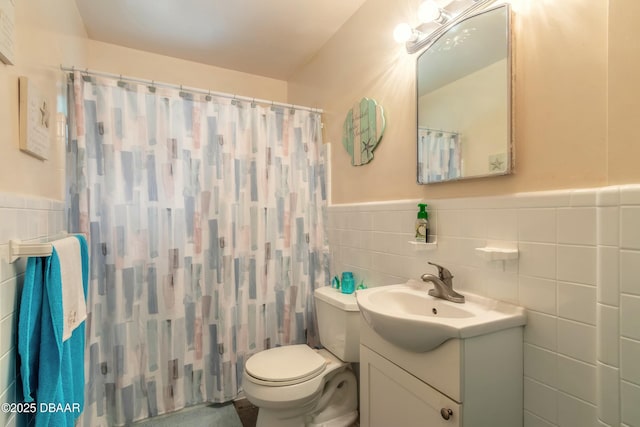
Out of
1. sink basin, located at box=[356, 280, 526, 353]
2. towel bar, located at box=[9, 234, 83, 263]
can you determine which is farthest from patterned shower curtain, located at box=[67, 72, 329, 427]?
sink basin, located at box=[356, 280, 526, 353]

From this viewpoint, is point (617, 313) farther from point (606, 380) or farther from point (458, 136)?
point (458, 136)

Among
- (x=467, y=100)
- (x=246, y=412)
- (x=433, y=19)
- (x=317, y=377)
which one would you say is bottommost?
(x=246, y=412)

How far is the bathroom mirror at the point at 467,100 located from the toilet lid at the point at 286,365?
3.42 ft

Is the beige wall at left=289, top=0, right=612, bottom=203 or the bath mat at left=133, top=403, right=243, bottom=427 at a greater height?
the beige wall at left=289, top=0, right=612, bottom=203

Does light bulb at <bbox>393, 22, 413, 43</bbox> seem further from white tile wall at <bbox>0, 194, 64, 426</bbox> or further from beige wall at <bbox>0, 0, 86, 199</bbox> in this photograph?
white tile wall at <bbox>0, 194, 64, 426</bbox>

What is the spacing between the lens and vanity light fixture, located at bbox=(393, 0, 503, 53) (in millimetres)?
1171

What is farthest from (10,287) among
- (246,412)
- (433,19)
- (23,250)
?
(433,19)

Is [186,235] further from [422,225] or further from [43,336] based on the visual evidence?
[422,225]

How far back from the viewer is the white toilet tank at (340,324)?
60.4 inches

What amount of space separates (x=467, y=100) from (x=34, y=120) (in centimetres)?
154

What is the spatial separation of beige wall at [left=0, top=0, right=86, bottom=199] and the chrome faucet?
136cm

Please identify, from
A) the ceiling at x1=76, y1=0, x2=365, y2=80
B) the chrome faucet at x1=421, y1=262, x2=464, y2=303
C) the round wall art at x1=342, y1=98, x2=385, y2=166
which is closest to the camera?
the chrome faucet at x1=421, y1=262, x2=464, y2=303

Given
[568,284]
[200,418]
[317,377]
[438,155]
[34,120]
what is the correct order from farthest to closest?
[200,418] → [317,377] → [438,155] → [34,120] → [568,284]

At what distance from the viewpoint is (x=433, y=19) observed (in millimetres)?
1232
